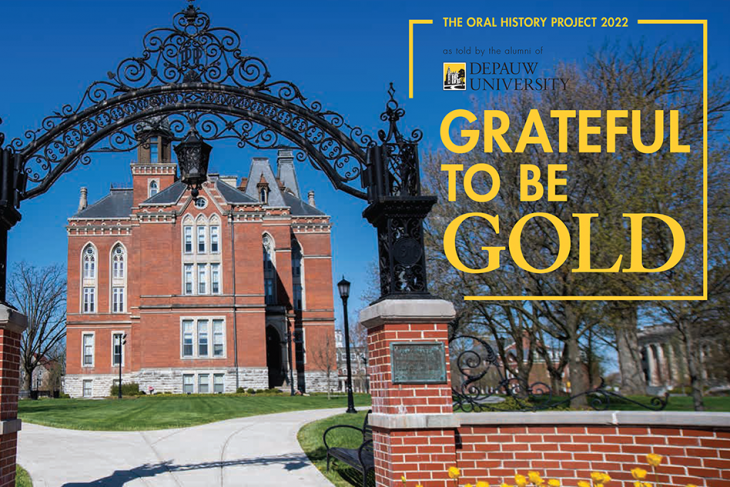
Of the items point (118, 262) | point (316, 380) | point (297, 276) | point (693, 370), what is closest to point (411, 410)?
point (693, 370)

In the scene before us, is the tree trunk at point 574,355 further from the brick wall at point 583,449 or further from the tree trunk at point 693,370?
the brick wall at point 583,449

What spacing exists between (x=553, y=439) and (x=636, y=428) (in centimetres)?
82

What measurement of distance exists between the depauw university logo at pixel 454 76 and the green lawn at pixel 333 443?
9084 millimetres

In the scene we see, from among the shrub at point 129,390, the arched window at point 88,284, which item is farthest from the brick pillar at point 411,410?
the arched window at point 88,284

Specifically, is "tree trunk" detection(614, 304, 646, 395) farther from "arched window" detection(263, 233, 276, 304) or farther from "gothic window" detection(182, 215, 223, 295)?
"arched window" detection(263, 233, 276, 304)

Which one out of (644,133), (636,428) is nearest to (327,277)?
(644,133)

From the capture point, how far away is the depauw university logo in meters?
16.1

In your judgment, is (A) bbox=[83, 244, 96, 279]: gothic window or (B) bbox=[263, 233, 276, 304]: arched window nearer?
(A) bbox=[83, 244, 96, 279]: gothic window

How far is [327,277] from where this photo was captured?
54219 mm

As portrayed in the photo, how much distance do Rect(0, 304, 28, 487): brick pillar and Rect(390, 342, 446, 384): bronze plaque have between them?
159 inches

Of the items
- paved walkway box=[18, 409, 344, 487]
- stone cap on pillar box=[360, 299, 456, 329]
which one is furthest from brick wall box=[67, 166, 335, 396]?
stone cap on pillar box=[360, 299, 456, 329]

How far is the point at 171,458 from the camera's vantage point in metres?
11.4

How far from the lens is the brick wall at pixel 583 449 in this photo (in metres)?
6.07

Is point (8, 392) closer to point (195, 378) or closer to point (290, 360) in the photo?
point (195, 378)
